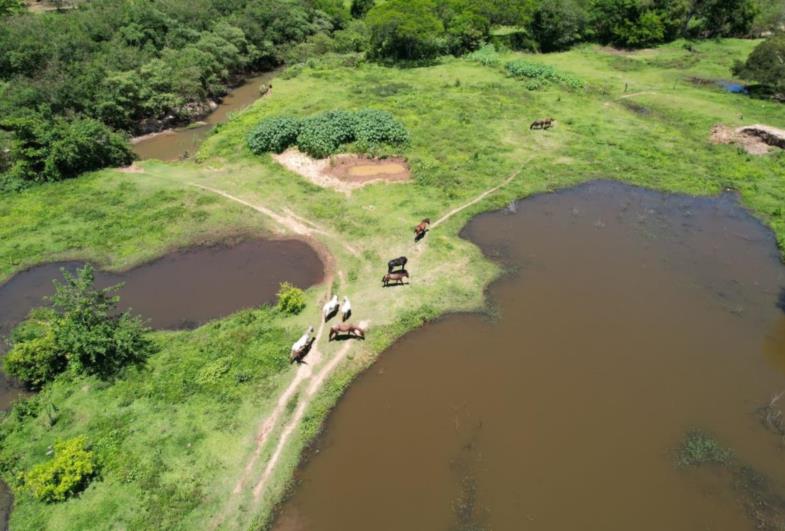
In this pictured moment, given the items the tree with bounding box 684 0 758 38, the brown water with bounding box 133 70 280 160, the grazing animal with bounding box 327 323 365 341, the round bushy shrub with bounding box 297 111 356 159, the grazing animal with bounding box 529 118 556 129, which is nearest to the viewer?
the grazing animal with bounding box 327 323 365 341

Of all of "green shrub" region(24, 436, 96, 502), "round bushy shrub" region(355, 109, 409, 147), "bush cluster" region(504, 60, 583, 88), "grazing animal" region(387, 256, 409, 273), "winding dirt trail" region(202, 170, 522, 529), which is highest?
"bush cluster" region(504, 60, 583, 88)

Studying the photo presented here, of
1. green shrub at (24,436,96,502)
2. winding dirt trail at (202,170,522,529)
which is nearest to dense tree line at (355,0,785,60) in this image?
winding dirt trail at (202,170,522,529)

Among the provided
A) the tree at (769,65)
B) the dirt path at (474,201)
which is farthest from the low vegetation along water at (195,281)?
the tree at (769,65)

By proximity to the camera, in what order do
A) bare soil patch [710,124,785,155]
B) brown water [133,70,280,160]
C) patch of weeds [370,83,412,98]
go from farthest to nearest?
patch of weeds [370,83,412,98], brown water [133,70,280,160], bare soil patch [710,124,785,155]

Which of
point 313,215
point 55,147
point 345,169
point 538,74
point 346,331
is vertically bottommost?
point 346,331

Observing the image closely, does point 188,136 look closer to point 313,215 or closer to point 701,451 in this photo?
point 313,215

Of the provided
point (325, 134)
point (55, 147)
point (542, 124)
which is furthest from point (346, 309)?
point (542, 124)

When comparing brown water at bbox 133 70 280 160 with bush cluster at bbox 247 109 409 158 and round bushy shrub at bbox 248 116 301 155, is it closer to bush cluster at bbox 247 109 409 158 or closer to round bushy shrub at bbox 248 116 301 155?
round bushy shrub at bbox 248 116 301 155
